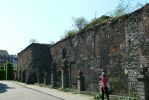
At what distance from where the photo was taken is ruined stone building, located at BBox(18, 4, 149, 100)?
1489 cm

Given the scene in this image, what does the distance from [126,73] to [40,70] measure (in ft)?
68.1

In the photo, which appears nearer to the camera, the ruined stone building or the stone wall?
the ruined stone building

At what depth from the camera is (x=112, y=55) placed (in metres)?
17.7

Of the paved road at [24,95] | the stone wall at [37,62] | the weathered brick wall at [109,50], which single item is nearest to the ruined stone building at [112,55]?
the weathered brick wall at [109,50]

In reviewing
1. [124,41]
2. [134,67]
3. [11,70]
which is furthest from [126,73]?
[11,70]

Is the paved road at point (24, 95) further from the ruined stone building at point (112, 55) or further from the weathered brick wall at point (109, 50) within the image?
the weathered brick wall at point (109, 50)

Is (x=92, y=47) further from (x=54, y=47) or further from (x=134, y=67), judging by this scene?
(x=54, y=47)

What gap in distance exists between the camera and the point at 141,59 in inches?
588

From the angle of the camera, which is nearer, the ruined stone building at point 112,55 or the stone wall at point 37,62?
the ruined stone building at point 112,55

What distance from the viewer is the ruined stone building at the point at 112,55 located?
14885 mm

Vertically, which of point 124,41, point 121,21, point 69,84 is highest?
point 121,21

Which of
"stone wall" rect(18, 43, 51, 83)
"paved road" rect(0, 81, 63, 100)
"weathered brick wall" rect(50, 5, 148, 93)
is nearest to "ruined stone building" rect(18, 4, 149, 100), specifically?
"weathered brick wall" rect(50, 5, 148, 93)

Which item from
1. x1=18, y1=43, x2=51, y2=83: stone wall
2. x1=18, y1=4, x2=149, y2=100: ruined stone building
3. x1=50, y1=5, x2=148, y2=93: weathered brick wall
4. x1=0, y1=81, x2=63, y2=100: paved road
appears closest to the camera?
x1=18, y1=4, x2=149, y2=100: ruined stone building

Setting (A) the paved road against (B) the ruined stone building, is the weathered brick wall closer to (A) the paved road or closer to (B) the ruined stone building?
(B) the ruined stone building
